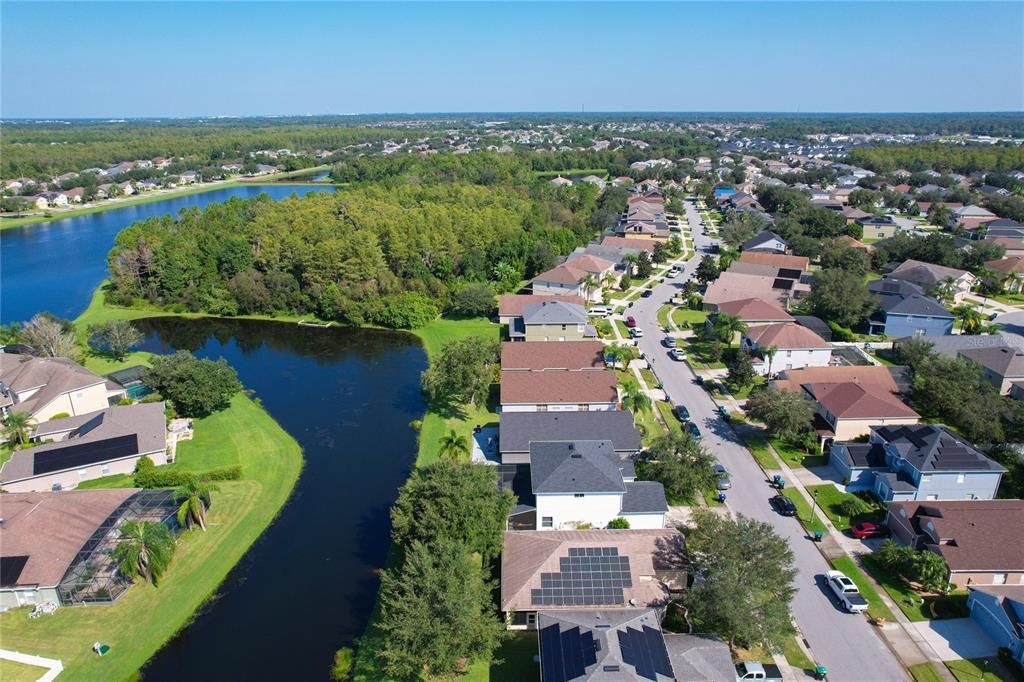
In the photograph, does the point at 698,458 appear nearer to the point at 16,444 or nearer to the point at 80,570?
the point at 80,570

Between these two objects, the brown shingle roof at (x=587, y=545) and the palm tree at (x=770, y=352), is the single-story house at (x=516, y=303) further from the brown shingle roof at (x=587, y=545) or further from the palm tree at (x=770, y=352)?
the brown shingle roof at (x=587, y=545)

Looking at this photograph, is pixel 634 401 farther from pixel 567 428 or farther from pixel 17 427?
A: pixel 17 427

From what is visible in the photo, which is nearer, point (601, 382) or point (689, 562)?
point (689, 562)

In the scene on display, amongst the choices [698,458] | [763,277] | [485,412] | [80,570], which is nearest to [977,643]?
[698,458]

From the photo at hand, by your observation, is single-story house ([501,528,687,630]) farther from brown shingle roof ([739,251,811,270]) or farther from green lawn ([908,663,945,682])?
brown shingle roof ([739,251,811,270])

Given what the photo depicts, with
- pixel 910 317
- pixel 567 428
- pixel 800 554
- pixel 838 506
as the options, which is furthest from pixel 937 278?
pixel 567 428

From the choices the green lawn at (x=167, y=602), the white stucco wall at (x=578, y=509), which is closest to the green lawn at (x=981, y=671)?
the white stucco wall at (x=578, y=509)
